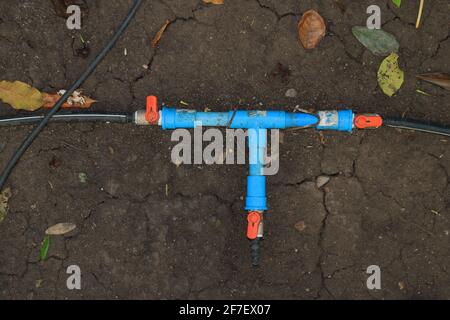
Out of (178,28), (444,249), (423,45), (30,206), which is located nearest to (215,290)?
(30,206)

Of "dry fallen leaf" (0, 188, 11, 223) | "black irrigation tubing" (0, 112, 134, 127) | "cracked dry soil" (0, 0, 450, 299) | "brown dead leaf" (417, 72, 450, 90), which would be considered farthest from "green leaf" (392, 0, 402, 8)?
"dry fallen leaf" (0, 188, 11, 223)

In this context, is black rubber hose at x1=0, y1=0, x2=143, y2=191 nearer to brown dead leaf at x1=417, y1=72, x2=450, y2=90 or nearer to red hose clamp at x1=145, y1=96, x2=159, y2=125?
red hose clamp at x1=145, y1=96, x2=159, y2=125

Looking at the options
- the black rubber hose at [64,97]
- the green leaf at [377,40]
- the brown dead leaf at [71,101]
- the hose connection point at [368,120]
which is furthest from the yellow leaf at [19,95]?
the green leaf at [377,40]

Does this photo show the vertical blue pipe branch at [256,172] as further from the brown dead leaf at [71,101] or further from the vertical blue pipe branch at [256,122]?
the brown dead leaf at [71,101]

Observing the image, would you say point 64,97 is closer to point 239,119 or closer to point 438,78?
point 239,119

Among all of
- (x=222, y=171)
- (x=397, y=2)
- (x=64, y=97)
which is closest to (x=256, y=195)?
Result: (x=222, y=171)

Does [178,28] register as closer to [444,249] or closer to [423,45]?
[423,45]
